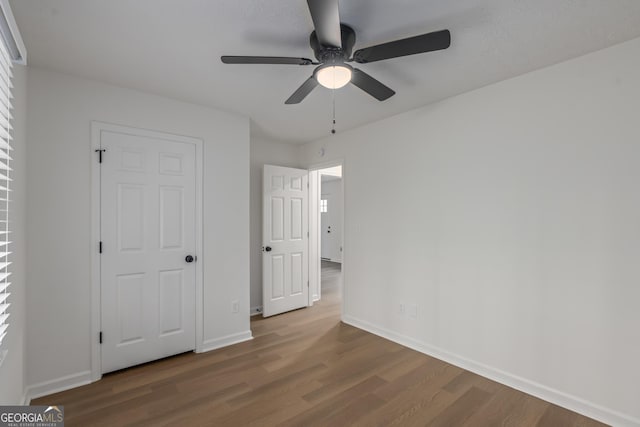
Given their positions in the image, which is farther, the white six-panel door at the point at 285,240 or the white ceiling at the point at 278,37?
the white six-panel door at the point at 285,240

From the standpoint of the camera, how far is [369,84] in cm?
201

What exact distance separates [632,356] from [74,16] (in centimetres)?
399

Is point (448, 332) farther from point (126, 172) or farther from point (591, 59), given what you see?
point (126, 172)

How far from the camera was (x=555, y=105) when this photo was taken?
2254mm

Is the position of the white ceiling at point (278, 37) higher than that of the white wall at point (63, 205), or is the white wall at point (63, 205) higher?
the white ceiling at point (278, 37)

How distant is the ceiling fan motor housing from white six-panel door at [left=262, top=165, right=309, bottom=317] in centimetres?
241

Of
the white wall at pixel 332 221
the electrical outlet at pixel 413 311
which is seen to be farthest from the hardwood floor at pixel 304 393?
the white wall at pixel 332 221

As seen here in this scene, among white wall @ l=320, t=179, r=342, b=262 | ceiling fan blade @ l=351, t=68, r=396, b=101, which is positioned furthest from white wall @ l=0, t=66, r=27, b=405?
white wall @ l=320, t=179, r=342, b=262

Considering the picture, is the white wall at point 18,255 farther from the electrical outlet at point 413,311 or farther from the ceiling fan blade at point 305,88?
the electrical outlet at point 413,311

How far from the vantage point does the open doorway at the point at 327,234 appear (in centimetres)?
464

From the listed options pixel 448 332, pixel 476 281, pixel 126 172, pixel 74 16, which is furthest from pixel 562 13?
pixel 126 172

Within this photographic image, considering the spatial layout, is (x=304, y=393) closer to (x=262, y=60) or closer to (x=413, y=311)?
(x=413, y=311)

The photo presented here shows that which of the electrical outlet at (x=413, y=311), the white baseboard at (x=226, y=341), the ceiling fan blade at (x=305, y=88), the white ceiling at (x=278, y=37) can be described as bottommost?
the white baseboard at (x=226, y=341)

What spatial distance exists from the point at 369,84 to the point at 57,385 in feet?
10.7
